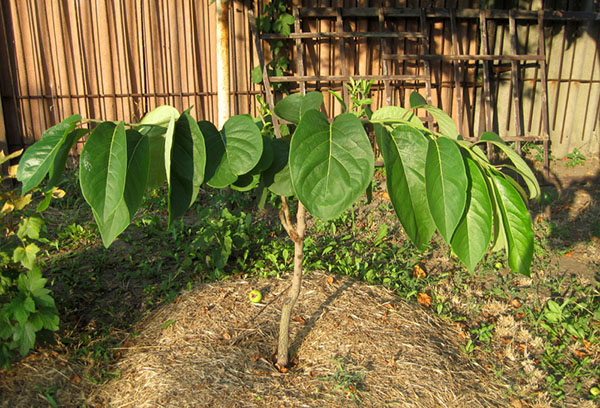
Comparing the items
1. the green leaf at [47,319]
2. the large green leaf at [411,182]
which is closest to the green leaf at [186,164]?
the large green leaf at [411,182]

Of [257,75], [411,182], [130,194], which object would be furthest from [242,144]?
[257,75]

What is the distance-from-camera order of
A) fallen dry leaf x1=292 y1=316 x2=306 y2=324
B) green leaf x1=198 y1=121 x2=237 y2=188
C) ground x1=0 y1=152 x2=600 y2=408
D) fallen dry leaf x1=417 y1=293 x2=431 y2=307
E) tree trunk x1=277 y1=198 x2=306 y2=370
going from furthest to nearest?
fallen dry leaf x1=417 y1=293 x2=431 y2=307, fallen dry leaf x1=292 y1=316 x2=306 y2=324, ground x1=0 y1=152 x2=600 y2=408, tree trunk x1=277 y1=198 x2=306 y2=370, green leaf x1=198 y1=121 x2=237 y2=188

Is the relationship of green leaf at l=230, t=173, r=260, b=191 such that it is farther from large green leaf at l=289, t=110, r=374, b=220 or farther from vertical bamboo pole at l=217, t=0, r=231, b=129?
vertical bamboo pole at l=217, t=0, r=231, b=129

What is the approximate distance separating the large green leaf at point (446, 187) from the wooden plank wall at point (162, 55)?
471 cm

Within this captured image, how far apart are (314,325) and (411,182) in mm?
1853

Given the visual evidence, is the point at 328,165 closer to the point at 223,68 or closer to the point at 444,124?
the point at 444,124

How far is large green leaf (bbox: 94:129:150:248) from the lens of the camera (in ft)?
3.25

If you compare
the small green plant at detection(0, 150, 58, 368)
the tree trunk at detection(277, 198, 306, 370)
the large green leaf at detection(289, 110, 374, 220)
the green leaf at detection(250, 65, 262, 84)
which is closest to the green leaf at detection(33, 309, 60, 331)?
the small green plant at detection(0, 150, 58, 368)

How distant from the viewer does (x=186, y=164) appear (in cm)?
110

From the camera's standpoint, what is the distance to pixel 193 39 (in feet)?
17.3

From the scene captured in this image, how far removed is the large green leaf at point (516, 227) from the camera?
43.1 inches

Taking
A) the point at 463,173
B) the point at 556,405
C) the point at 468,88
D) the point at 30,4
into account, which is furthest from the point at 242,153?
the point at 468,88

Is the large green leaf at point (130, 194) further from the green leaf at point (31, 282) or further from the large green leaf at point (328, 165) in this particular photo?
the green leaf at point (31, 282)

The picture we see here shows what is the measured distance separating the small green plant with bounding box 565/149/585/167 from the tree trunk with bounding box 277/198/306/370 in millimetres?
5245
